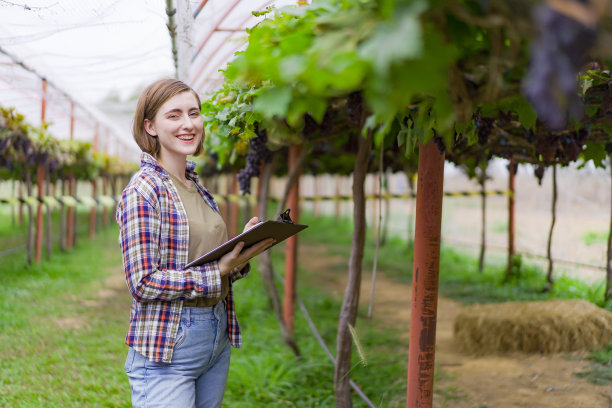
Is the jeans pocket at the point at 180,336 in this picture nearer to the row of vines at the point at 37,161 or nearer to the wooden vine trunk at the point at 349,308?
the wooden vine trunk at the point at 349,308

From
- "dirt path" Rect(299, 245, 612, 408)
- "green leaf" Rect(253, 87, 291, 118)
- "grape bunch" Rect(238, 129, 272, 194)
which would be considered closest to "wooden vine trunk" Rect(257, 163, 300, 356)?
"grape bunch" Rect(238, 129, 272, 194)

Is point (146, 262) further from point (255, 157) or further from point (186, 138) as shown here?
point (255, 157)

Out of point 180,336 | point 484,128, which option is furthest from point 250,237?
point 484,128

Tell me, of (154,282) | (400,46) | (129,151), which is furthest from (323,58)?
(129,151)

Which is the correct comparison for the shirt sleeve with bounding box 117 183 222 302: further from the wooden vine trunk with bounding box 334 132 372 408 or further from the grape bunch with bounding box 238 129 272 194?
the wooden vine trunk with bounding box 334 132 372 408

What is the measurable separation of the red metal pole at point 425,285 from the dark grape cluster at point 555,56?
4.23ft

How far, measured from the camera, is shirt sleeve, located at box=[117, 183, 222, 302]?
143 centimetres

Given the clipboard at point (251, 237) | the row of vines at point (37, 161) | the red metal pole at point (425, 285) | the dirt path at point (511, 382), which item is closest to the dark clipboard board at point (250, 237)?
the clipboard at point (251, 237)

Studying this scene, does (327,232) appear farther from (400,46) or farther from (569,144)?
(400,46)

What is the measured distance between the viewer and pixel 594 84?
1.75 meters

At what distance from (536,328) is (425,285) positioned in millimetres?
2370

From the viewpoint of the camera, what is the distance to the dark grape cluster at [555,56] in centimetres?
65

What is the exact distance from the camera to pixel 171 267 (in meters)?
1.51

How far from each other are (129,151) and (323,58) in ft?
72.2
